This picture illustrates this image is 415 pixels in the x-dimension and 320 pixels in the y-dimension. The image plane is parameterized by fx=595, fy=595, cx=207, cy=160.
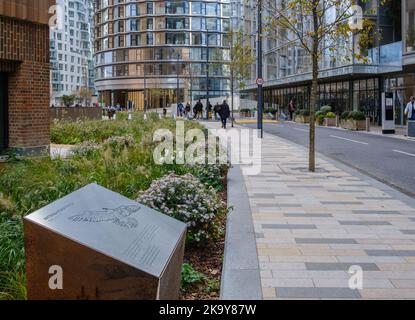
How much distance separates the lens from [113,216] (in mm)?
3732

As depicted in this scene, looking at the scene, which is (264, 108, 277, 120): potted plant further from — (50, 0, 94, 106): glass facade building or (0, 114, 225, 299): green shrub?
(50, 0, 94, 106): glass facade building

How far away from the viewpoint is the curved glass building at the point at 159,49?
4146 inches

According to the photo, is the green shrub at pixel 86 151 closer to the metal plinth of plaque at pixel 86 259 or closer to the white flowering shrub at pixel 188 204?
the white flowering shrub at pixel 188 204

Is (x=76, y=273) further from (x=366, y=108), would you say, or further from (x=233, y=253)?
(x=366, y=108)

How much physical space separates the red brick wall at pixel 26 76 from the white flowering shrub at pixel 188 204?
710cm

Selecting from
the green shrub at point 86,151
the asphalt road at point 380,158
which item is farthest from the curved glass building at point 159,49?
the green shrub at point 86,151

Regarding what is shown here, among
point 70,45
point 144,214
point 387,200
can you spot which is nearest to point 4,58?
point 387,200

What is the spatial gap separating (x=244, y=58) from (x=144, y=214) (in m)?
40.2

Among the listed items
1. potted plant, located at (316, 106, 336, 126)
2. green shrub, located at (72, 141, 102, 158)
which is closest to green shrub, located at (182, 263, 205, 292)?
green shrub, located at (72, 141, 102, 158)

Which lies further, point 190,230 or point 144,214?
point 190,230

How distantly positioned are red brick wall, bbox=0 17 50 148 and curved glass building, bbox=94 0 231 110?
294ft

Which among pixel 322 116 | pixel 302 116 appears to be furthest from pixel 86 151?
pixel 302 116

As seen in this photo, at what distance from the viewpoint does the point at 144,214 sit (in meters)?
4.18

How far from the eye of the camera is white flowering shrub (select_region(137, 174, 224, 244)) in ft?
20.1
